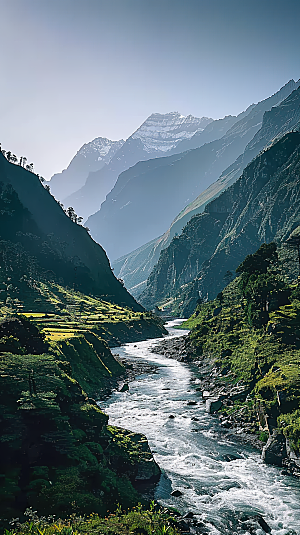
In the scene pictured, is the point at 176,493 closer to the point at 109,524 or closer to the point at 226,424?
the point at 109,524

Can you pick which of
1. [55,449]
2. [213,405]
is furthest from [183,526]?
[213,405]

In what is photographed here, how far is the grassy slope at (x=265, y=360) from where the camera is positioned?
148 ft

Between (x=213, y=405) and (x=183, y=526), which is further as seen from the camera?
(x=213, y=405)

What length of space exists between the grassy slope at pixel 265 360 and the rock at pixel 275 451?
1307 millimetres

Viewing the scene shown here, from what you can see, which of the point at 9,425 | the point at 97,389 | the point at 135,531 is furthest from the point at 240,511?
the point at 97,389

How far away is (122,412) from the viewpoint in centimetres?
5644

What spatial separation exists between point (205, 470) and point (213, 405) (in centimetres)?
1940

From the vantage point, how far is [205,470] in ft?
128

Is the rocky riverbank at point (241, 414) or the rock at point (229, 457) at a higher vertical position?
the rock at point (229, 457)

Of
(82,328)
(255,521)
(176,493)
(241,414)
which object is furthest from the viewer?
(82,328)

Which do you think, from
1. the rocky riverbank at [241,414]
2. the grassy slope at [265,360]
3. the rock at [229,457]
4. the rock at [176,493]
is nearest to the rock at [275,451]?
the rocky riverbank at [241,414]

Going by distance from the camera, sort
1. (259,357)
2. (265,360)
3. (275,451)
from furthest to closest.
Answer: (259,357), (265,360), (275,451)

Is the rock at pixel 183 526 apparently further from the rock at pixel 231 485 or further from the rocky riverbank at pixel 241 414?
the rocky riverbank at pixel 241 414

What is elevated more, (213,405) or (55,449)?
(55,449)
